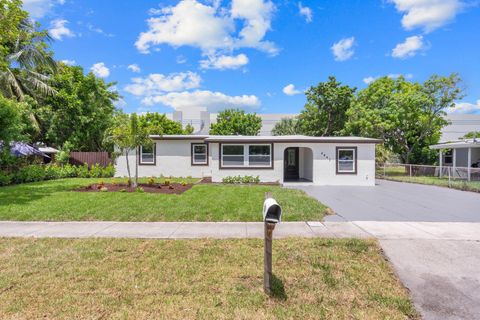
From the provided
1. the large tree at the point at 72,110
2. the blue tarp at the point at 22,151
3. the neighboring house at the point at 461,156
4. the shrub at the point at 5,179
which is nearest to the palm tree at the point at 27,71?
the large tree at the point at 72,110

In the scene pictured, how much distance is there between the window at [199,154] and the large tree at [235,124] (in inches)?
630

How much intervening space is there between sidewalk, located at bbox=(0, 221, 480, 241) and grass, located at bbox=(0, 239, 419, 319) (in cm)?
50

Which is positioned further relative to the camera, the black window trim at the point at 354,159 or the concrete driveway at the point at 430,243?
the black window trim at the point at 354,159

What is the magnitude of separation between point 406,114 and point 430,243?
751 inches

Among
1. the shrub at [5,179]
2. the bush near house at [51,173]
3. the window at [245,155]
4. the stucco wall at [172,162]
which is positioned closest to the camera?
the shrub at [5,179]

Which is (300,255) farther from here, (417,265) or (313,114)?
(313,114)

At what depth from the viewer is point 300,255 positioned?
455 cm

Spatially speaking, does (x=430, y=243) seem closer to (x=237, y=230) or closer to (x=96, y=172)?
(x=237, y=230)

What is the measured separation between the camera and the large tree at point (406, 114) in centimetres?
2067

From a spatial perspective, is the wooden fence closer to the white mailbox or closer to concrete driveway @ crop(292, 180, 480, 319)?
concrete driveway @ crop(292, 180, 480, 319)

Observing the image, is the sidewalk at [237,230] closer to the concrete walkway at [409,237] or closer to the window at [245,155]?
the concrete walkway at [409,237]

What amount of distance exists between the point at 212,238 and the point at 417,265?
3.61 meters

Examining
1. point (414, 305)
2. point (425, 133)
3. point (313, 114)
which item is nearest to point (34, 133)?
point (414, 305)

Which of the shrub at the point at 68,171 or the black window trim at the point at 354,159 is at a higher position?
the black window trim at the point at 354,159
